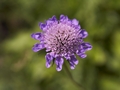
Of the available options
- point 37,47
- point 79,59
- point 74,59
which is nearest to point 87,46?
point 74,59

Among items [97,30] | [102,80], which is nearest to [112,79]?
[102,80]

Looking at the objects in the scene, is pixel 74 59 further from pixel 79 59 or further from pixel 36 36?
pixel 79 59

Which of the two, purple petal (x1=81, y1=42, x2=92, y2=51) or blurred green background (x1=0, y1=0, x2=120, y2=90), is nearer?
purple petal (x1=81, y1=42, x2=92, y2=51)

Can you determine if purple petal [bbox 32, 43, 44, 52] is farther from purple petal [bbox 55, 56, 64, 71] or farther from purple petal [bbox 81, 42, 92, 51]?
purple petal [bbox 81, 42, 92, 51]

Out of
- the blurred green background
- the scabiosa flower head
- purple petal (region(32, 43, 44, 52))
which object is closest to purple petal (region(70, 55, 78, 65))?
the scabiosa flower head

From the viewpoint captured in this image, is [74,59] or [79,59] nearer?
[74,59]
